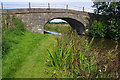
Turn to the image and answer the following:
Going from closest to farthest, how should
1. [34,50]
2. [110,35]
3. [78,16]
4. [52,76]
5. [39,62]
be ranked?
1. [52,76]
2. [39,62]
3. [34,50]
4. [110,35]
5. [78,16]

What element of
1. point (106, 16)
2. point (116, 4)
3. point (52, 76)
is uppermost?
point (116, 4)

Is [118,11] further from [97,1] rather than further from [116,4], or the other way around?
[97,1]

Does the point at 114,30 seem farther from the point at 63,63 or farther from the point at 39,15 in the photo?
the point at 63,63

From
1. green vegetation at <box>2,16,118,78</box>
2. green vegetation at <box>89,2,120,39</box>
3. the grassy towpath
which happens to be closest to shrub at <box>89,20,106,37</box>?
green vegetation at <box>89,2,120,39</box>

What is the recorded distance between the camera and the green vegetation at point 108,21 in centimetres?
1633

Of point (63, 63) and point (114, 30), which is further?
point (114, 30)

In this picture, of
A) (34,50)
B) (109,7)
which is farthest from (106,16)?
(34,50)

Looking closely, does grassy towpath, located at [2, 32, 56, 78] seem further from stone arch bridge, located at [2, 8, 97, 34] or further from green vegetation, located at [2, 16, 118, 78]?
stone arch bridge, located at [2, 8, 97, 34]

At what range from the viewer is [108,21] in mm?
18062

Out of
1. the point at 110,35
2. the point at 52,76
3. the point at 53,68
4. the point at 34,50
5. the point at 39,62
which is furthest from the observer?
the point at 110,35

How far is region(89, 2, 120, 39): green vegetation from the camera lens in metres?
16.3

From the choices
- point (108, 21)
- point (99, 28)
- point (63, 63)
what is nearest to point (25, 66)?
point (63, 63)

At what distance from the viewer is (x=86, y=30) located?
65.5 ft

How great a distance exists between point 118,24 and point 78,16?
227 inches
